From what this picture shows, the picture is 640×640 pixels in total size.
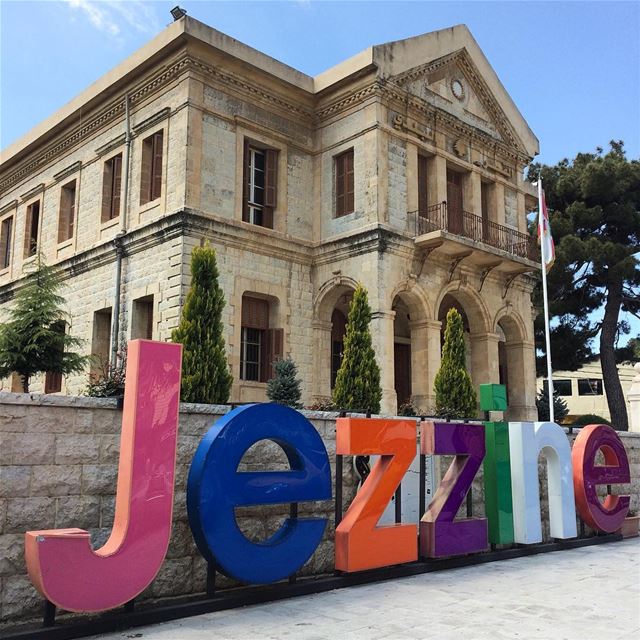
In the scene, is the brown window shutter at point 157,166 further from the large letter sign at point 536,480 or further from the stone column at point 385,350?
the large letter sign at point 536,480

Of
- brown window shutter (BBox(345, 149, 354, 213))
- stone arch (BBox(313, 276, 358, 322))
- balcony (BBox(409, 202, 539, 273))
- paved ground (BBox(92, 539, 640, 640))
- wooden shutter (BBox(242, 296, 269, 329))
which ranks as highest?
brown window shutter (BBox(345, 149, 354, 213))

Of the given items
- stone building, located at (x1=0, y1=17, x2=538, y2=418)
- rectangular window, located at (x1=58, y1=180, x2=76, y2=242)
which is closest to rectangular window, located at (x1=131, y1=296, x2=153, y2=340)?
stone building, located at (x1=0, y1=17, x2=538, y2=418)

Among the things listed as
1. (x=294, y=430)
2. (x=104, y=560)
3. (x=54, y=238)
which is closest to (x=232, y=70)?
(x=54, y=238)

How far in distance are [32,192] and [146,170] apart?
7170 mm

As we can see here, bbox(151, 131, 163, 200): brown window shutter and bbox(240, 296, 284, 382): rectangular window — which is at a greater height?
bbox(151, 131, 163, 200): brown window shutter

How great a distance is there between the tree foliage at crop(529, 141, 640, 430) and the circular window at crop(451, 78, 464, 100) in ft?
29.6

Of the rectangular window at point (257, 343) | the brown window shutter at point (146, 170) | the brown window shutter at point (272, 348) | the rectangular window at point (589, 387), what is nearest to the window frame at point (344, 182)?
the rectangular window at point (257, 343)

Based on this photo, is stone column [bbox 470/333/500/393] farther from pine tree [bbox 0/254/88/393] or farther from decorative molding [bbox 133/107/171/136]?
pine tree [bbox 0/254/88/393]

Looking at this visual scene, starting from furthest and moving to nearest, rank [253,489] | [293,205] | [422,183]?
[422,183] < [293,205] < [253,489]

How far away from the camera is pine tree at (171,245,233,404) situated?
1361 cm

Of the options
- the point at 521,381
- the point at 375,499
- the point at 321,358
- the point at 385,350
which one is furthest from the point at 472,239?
the point at 375,499

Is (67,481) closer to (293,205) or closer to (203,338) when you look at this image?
(203,338)

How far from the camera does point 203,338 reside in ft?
46.0

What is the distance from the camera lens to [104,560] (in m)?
5.48
